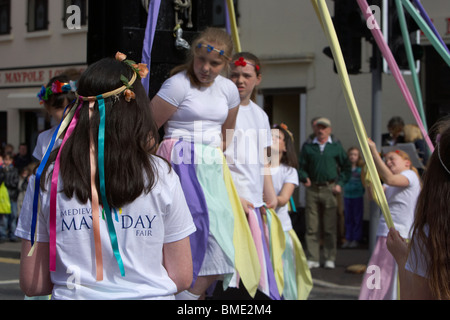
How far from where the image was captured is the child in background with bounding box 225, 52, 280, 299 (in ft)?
15.1

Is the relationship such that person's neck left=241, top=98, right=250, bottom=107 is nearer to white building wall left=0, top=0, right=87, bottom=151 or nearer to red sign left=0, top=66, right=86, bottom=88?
white building wall left=0, top=0, right=87, bottom=151

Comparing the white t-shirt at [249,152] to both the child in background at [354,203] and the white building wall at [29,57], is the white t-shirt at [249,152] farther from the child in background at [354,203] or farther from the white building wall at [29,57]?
the white building wall at [29,57]

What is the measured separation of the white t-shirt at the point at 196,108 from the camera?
12.1 feet

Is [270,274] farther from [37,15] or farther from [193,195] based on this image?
[37,15]

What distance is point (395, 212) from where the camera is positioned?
19.3 feet

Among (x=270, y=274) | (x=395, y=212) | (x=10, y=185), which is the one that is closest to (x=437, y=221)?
(x=270, y=274)

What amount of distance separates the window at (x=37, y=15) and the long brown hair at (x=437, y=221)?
16379 millimetres

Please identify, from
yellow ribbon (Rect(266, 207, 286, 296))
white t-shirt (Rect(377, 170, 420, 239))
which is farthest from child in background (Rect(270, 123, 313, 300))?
white t-shirt (Rect(377, 170, 420, 239))

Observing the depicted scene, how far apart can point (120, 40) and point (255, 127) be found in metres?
1.62

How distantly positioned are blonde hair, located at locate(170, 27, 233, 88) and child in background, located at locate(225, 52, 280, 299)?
2.60 ft

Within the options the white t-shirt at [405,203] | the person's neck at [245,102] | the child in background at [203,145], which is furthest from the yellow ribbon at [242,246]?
the white t-shirt at [405,203]

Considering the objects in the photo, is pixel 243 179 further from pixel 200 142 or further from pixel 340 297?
pixel 340 297

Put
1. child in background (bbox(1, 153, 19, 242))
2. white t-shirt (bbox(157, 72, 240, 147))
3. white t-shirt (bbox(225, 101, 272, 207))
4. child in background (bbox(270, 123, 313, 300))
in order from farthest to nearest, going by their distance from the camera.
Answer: child in background (bbox(1, 153, 19, 242)) → child in background (bbox(270, 123, 313, 300)) → white t-shirt (bbox(225, 101, 272, 207)) → white t-shirt (bbox(157, 72, 240, 147))

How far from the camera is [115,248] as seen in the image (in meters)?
2.25
